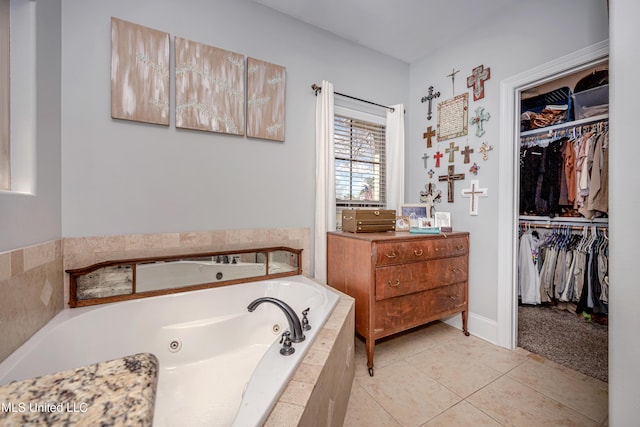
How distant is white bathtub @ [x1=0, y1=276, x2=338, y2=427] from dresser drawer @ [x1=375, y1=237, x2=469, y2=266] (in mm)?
503

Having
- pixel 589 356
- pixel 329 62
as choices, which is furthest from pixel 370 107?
pixel 589 356

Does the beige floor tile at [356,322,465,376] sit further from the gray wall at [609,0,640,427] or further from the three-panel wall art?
the three-panel wall art

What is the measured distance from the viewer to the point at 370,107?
9.34ft

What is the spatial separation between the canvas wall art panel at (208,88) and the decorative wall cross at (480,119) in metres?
2.13

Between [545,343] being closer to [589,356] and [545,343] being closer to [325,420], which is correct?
[589,356]

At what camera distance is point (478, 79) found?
96.8 inches

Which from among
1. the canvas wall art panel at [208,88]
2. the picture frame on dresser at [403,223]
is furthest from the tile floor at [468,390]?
the canvas wall art panel at [208,88]

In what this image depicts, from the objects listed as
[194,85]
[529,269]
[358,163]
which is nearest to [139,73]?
[194,85]

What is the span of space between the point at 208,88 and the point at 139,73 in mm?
441

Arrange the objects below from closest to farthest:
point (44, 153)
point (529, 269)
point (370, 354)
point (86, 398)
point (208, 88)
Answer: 1. point (86, 398)
2. point (44, 153)
3. point (370, 354)
4. point (208, 88)
5. point (529, 269)

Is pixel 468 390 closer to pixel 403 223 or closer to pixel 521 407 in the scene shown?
pixel 521 407

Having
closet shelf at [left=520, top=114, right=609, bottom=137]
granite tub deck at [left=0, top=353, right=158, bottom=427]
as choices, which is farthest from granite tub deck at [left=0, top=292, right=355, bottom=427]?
closet shelf at [left=520, top=114, right=609, bottom=137]

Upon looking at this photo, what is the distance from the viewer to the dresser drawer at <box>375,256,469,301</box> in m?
1.97

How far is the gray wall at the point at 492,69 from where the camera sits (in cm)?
192
